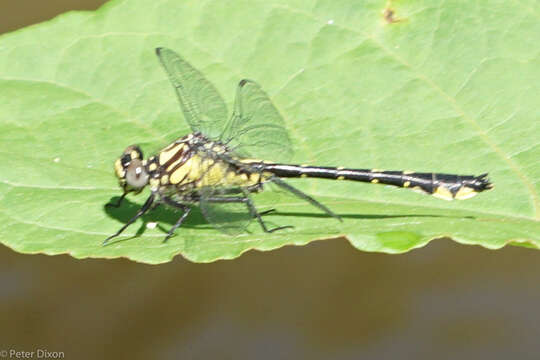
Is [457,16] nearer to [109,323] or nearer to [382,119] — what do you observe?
[382,119]

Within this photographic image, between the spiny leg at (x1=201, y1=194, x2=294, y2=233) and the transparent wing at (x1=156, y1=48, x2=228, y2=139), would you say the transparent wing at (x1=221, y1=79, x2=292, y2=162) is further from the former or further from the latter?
the spiny leg at (x1=201, y1=194, x2=294, y2=233)

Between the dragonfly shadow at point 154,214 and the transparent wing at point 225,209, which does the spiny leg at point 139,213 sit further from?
the transparent wing at point 225,209

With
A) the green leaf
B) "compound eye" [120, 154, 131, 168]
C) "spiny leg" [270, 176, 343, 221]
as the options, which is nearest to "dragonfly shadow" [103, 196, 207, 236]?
the green leaf

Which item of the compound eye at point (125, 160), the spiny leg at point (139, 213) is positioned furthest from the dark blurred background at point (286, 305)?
the compound eye at point (125, 160)

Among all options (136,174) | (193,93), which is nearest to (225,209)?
(136,174)

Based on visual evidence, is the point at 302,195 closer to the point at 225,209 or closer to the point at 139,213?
the point at 225,209

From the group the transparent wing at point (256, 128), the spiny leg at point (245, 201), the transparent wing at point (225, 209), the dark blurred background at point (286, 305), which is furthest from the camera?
the dark blurred background at point (286, 305)

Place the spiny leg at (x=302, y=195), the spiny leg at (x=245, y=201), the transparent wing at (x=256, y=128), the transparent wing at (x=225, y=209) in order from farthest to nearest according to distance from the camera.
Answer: the transparent wing at (x=256, y=128), the spiny leg at (x=245, y=201), the transparent wing at (x=225, y=209), the spiny leg at (x=302, y=195)
